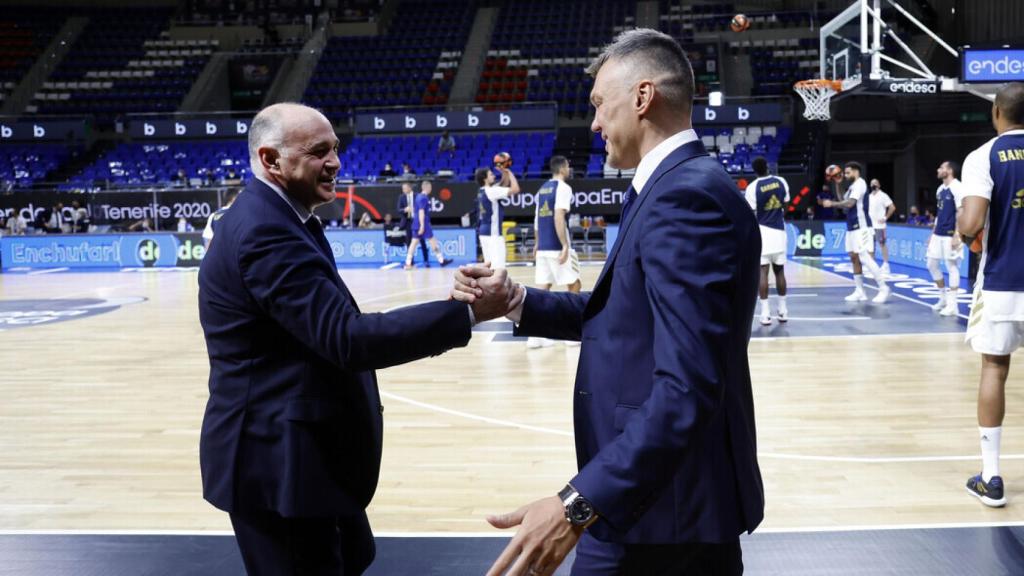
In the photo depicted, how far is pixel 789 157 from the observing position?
23516mm

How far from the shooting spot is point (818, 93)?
14070mm

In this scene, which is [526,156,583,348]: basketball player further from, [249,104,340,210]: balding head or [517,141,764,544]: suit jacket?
[517,141,764,544]: suit jacket

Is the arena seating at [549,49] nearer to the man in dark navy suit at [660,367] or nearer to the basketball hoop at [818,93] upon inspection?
the basketball hoop at [818,93]

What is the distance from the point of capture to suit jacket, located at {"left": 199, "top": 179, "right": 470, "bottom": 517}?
2111 millimetres

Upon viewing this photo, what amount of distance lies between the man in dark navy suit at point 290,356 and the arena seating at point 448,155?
69.5 feet

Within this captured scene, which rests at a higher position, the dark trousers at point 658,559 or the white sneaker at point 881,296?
the dark trousers at point 658,559

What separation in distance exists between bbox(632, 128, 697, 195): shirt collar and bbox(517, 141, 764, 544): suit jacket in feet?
0.08

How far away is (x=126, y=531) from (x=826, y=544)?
10.6ft

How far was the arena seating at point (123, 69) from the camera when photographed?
29.5m

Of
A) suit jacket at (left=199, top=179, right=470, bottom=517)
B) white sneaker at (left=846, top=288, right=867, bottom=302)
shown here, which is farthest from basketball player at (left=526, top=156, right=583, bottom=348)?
suit jacket at (left=199, top=179, right=470, bottom=517)

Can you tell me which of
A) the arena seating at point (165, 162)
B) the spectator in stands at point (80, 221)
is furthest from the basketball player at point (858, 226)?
the spectator in stands at point (80, 221)

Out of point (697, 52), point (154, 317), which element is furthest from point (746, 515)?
point (697, 52)

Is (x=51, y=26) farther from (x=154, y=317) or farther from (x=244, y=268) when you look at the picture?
(x=244, y=268)

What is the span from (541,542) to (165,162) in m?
27.7
